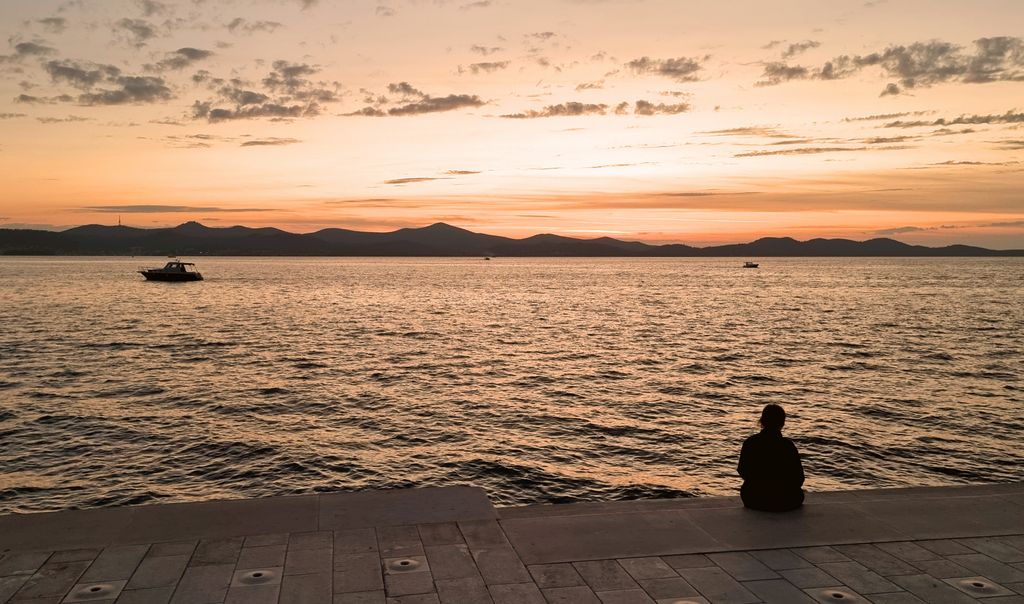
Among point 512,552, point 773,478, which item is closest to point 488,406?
point 773,478

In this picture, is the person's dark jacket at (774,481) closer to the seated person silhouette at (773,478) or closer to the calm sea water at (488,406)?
the seated person silhouette at (773,478)

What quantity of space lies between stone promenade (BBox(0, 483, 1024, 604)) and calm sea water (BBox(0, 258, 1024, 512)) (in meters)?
8.34

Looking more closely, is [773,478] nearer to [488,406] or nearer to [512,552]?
[512,552]

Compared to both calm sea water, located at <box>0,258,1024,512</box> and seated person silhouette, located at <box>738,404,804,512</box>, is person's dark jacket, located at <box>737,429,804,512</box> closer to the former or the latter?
seated person silhouette, located at <box>738,404,804,512</box>

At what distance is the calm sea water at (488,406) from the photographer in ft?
60.7

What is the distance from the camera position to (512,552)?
758 centimetres

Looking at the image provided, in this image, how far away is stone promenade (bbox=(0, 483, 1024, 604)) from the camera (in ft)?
21.9

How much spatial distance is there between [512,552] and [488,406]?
19.6 m

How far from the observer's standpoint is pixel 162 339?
47.1 metres

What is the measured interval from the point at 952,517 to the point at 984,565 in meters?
1.46

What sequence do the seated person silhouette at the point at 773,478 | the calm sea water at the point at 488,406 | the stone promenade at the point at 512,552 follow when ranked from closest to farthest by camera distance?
1. the stone promenade at the point at 512,552
2. the seated person silhouette at the point at 773,478
3. the calm sea water at the point at 488,406

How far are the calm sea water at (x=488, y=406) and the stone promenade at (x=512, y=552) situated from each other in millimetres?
8336

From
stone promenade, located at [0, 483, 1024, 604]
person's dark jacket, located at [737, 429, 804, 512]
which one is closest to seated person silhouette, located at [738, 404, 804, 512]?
person's dark jacket, located at [737, 429, 804, 512]

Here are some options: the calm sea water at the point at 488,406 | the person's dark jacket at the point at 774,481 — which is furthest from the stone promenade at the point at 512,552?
the calm sea water at the point at 488,406
